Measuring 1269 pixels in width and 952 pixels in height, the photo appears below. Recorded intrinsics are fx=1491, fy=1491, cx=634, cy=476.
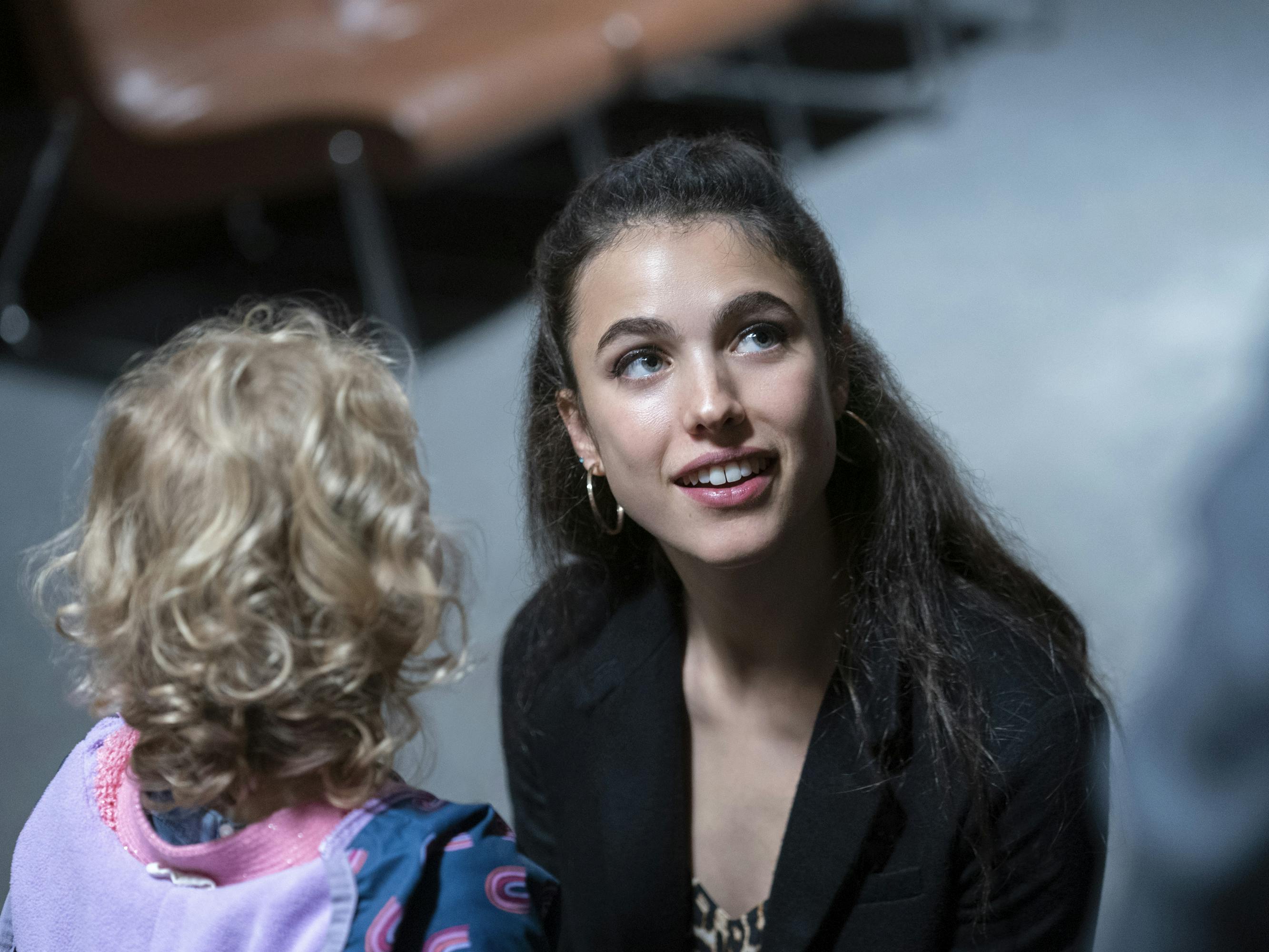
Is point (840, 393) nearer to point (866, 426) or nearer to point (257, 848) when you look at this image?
point (866, 426)

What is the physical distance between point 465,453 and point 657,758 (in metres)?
1.73

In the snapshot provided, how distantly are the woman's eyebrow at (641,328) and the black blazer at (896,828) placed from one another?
36cm

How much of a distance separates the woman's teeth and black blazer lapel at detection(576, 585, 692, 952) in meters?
0.31

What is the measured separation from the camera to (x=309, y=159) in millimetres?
3393

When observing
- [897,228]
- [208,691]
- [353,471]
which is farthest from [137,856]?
[897,228]

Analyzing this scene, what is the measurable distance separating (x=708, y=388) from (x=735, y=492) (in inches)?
3.5

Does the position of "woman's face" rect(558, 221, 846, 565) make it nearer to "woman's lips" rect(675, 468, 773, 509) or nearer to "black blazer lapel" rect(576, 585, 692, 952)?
"woman's lips" rect(675, 468, 773, 509)

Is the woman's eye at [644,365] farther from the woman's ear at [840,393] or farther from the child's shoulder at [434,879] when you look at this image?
the child's shoulder at [434,879]

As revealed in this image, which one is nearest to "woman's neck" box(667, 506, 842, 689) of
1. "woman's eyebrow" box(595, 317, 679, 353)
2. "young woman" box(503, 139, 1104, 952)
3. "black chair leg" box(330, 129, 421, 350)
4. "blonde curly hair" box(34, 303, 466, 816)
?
"young woman" box(503, 139, 1104, 952)

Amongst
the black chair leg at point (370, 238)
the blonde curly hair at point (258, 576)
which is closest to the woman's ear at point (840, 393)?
the blonde curly hair at point (258, 576)

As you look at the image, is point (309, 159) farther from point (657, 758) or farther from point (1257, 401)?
point (1257, 401)

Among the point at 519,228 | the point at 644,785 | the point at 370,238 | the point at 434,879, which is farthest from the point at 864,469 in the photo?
the point at 519,228

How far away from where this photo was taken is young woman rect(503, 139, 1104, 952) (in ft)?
4.23

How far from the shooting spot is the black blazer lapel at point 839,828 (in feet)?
4.40
